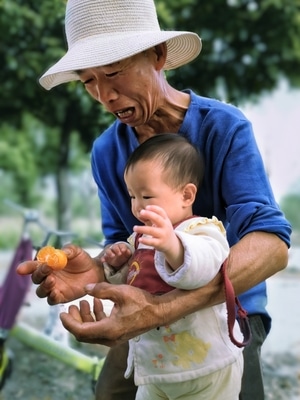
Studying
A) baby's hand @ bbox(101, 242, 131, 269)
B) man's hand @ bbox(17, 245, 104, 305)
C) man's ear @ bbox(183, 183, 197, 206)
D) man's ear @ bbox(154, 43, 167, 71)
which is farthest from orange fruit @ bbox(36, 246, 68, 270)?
man's ear @ bbox(154, 43, 167, 71)

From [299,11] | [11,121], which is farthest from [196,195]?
[11,121]

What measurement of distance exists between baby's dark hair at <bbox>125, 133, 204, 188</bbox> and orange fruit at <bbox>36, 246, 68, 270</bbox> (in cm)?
24

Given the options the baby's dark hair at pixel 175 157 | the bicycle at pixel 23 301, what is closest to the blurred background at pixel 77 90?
the bicycle at pixel 23 301

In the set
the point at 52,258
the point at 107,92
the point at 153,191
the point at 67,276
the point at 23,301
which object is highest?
the point at 107,92

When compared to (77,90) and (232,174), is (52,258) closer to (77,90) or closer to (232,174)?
(232,174)

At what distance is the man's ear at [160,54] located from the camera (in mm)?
1744

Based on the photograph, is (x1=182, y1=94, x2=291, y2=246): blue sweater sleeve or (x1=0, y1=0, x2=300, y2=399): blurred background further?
(x1=0, y1=0, x2=300, y2=399): blurred background

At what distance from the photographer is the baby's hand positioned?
1.75 m

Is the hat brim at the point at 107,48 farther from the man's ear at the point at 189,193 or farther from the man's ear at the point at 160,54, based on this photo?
the man's ear at the point at 189,193

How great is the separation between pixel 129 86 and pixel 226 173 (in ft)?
0.98

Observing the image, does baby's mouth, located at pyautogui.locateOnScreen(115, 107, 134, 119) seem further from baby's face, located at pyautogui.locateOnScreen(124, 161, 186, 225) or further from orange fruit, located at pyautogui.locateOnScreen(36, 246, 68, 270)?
orange fruit, located at pyautogui.locateOnScreen(36, 246, 68, 270)

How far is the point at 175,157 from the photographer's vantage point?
161cm

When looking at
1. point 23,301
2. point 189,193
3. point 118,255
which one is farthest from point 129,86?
point 23,301

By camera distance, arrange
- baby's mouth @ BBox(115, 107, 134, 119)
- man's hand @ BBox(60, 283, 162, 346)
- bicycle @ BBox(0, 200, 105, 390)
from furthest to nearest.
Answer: bicycle @ BBox(0, 200, 105, 390) < baby's mouth @ BBox(115, 107, 134, 119) < man's hand @ BBox(60, 283, 162, 346)
